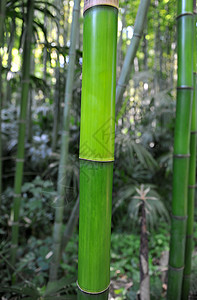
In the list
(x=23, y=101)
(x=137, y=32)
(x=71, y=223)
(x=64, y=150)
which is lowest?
(x=71, y=223)

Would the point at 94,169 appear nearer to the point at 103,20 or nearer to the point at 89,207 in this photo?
the point at 89,207

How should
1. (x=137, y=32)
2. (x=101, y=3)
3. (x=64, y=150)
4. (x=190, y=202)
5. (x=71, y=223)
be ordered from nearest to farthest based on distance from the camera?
(x=101, y=3)
(x=137, y=32)
(x=190, y=202)
(x=64, y=150)
(x=71, y=223)

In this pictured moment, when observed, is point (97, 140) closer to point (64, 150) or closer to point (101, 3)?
point (101, 3)

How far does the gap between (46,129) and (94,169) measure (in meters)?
2.35

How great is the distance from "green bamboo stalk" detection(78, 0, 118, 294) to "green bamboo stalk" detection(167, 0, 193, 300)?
0.44 meters

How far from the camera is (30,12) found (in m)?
1.13

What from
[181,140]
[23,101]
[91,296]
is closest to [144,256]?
[91,296]

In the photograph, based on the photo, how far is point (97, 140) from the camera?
0.49 meters

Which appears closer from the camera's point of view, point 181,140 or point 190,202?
point 181,140

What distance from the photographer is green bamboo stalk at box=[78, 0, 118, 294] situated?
0.48 meters

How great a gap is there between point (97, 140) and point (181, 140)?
49 centimetres

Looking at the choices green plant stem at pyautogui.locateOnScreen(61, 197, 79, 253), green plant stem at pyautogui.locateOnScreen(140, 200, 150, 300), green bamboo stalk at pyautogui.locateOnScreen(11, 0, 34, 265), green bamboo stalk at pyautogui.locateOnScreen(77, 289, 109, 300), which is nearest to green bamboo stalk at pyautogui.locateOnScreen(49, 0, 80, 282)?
green plant stem at pyautogui.locateOnScreen(61, 197, 79, 253)

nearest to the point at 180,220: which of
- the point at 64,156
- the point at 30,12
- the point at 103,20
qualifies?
the point at 64,156

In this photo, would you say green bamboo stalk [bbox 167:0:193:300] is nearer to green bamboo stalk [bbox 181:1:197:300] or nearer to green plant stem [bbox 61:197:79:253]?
green bamboo stalk [bbox 181:1:197:300]
